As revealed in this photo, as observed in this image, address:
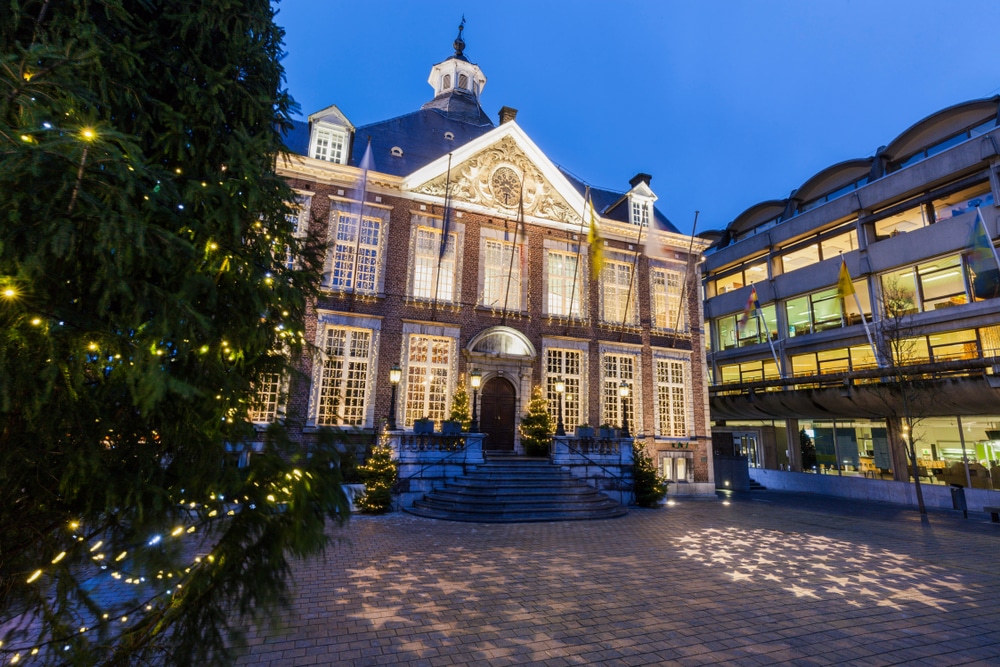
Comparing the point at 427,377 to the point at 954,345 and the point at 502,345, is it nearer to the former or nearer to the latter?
the point at 502,345

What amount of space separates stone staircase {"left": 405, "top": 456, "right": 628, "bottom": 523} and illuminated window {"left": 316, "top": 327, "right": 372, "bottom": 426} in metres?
4.75

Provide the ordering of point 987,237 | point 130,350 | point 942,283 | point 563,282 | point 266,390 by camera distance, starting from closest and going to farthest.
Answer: point 130,350, point 266,390, point 987,237, point 563,282, point 942,283

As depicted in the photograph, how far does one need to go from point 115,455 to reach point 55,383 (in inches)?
23.5

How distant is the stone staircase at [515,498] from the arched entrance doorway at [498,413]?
2868mm

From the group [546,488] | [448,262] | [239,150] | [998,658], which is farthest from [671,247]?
[239,150]

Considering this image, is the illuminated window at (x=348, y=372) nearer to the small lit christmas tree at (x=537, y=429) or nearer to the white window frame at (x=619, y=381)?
the small lit christmas tree at (x=537, y=429)

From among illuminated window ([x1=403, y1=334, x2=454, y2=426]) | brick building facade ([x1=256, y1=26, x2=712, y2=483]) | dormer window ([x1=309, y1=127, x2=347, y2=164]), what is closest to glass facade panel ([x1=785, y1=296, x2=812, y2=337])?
brick building facade ([x1=256, y1=26, x2=712, y2=483])

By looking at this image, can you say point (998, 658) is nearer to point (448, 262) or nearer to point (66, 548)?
point (66, 548)

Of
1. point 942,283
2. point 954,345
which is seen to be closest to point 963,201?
point 942,283

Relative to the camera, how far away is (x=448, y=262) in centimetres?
1995

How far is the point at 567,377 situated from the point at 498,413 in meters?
3.60

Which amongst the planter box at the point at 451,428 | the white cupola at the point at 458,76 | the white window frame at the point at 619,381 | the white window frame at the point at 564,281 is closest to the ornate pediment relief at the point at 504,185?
the white window frame at the point at 564,281

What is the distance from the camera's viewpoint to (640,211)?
23.9m

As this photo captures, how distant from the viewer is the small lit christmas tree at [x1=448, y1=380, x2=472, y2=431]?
17.0m
